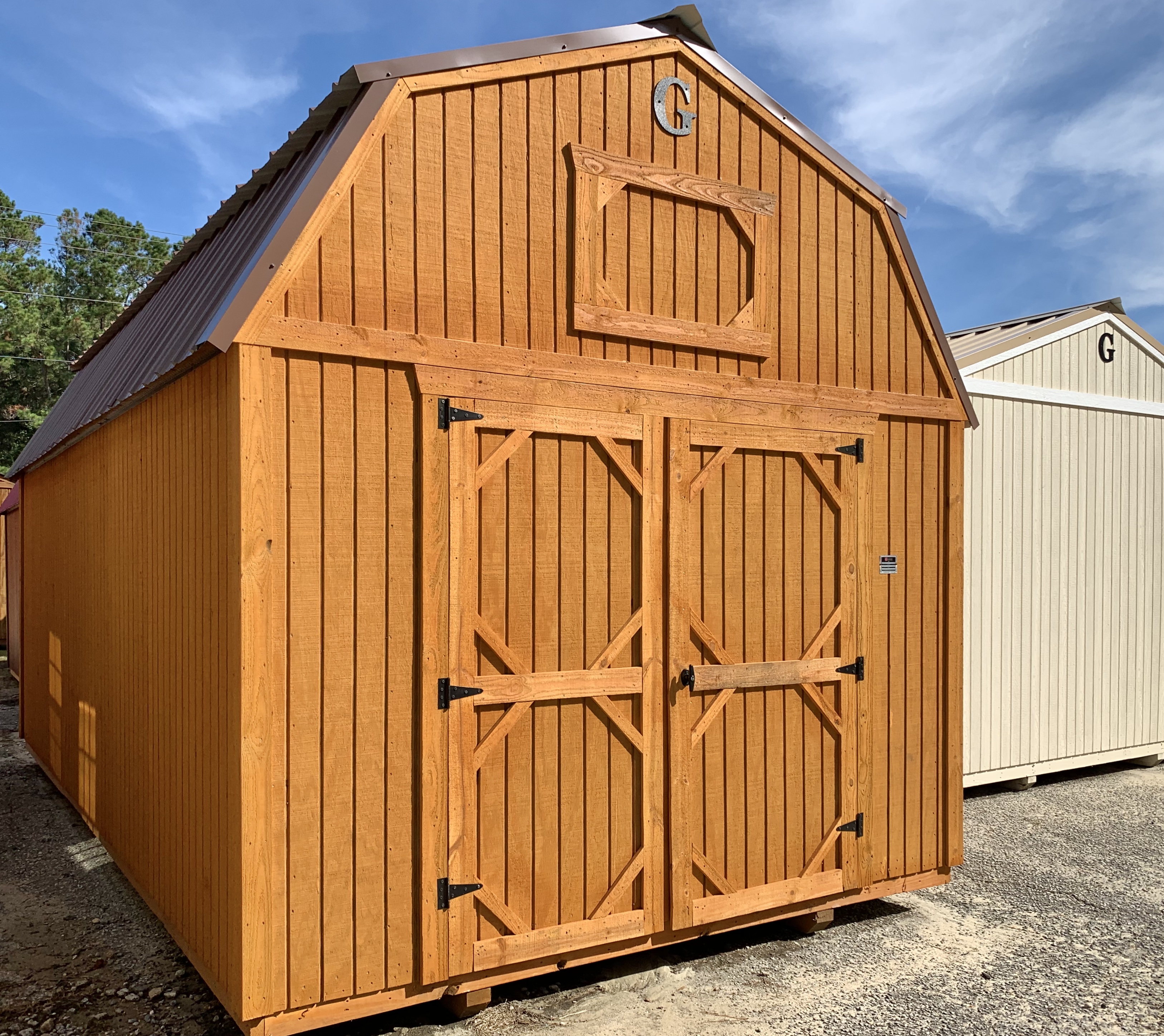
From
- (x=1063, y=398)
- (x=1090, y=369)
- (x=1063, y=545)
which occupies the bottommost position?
(x=1063, y=545)

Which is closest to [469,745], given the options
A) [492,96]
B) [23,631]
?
[492,96]

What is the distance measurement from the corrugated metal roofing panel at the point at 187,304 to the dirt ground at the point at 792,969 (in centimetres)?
271

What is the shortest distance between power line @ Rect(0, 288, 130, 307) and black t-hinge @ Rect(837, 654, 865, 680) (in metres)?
26.0

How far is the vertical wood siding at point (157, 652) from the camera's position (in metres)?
3.69

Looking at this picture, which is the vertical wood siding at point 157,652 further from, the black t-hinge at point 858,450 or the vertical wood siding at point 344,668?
the black t-hinge at point 858,450

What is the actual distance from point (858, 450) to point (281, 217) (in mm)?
3044

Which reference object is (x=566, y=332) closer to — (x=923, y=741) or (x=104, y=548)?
(x=923, y=741)

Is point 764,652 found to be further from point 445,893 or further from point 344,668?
point 344,668

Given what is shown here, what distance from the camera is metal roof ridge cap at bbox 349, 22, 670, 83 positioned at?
366 cm

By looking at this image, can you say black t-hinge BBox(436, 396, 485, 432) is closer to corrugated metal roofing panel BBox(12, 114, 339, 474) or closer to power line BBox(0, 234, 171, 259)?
corrugated metal roofing panel BBox(12, 114, 339, 474)

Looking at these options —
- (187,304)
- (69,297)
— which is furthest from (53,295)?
(187,304)

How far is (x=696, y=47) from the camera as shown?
177 inches

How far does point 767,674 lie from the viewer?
459cm

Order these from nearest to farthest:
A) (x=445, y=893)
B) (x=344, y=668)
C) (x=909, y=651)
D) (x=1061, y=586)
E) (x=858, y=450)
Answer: (x=344, y=668) < (x=445, y=893) < (x=858, y=450) < (x=909, y=651) < (x=1061, y=586)
